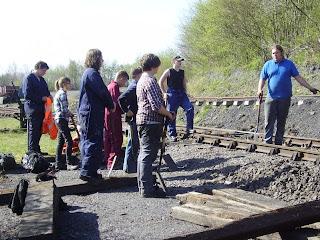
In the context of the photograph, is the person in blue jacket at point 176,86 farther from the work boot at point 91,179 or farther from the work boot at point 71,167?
the work boot at point 91,179

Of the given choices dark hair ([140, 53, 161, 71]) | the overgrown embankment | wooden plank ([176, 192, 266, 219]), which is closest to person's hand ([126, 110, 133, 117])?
dark hair ([140, 53, 161, 71])

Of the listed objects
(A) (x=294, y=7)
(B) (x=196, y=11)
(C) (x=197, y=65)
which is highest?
(B) (x=196, y=11)

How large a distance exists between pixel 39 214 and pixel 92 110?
2.23 m

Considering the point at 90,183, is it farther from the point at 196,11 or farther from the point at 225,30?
the point at 196,11

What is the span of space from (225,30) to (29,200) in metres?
21.5

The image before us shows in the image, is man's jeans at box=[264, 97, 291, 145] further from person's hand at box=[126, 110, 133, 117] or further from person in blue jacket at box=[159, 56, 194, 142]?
person's hand at box=[126, 110, 133, 117]

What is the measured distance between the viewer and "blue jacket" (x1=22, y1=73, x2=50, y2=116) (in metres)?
8.76

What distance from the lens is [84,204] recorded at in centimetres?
→ 543

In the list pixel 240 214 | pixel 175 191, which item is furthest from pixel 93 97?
pixel 240 214

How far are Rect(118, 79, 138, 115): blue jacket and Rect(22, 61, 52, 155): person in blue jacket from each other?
270cm

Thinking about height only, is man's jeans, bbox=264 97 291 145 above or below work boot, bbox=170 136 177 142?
above

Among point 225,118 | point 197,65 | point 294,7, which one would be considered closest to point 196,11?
point 197,65

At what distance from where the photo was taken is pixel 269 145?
26.9ft

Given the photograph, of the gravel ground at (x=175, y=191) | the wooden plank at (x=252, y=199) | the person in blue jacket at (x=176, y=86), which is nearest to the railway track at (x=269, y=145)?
the gravel ground at (x=175, y=191)
